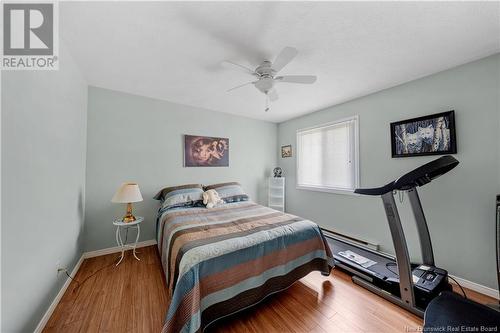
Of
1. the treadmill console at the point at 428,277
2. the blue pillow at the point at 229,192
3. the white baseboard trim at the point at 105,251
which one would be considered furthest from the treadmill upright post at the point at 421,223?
the white baseboard trim at the point at 105,251

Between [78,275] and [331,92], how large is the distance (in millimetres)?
4141

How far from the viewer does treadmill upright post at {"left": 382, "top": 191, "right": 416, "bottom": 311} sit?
156 centimetres

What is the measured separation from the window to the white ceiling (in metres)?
0.89

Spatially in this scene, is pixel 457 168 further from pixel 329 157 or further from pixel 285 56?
pixel 285 56

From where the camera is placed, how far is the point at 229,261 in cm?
139

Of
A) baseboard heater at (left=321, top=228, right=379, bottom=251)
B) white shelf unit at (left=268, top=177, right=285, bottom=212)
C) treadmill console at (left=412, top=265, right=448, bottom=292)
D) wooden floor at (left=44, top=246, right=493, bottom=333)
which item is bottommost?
wooden floor at (left=44, top=246, right=493, bottom=333)

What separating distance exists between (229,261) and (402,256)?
1577 mm

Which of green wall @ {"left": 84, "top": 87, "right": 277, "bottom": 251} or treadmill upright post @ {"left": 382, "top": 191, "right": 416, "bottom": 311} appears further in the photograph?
green wall @ {"left": 84, "top": 87, "right": 277, "bottom": 251}

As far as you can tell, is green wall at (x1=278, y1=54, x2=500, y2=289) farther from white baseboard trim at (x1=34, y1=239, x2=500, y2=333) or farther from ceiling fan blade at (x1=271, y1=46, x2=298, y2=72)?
ceiling fan blade at (x1=271, y1=46, x2=298, y2=72)

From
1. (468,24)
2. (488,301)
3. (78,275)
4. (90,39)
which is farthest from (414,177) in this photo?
(78,275)

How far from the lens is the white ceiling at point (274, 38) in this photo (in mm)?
1293

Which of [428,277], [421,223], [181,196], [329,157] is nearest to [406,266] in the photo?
[428,277]

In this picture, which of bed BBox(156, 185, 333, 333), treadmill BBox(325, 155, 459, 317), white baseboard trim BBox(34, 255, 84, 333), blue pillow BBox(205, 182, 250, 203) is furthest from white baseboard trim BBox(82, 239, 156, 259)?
treadmill BBox(325, 155, 459, 317)

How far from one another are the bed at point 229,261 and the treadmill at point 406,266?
47 centimetres
